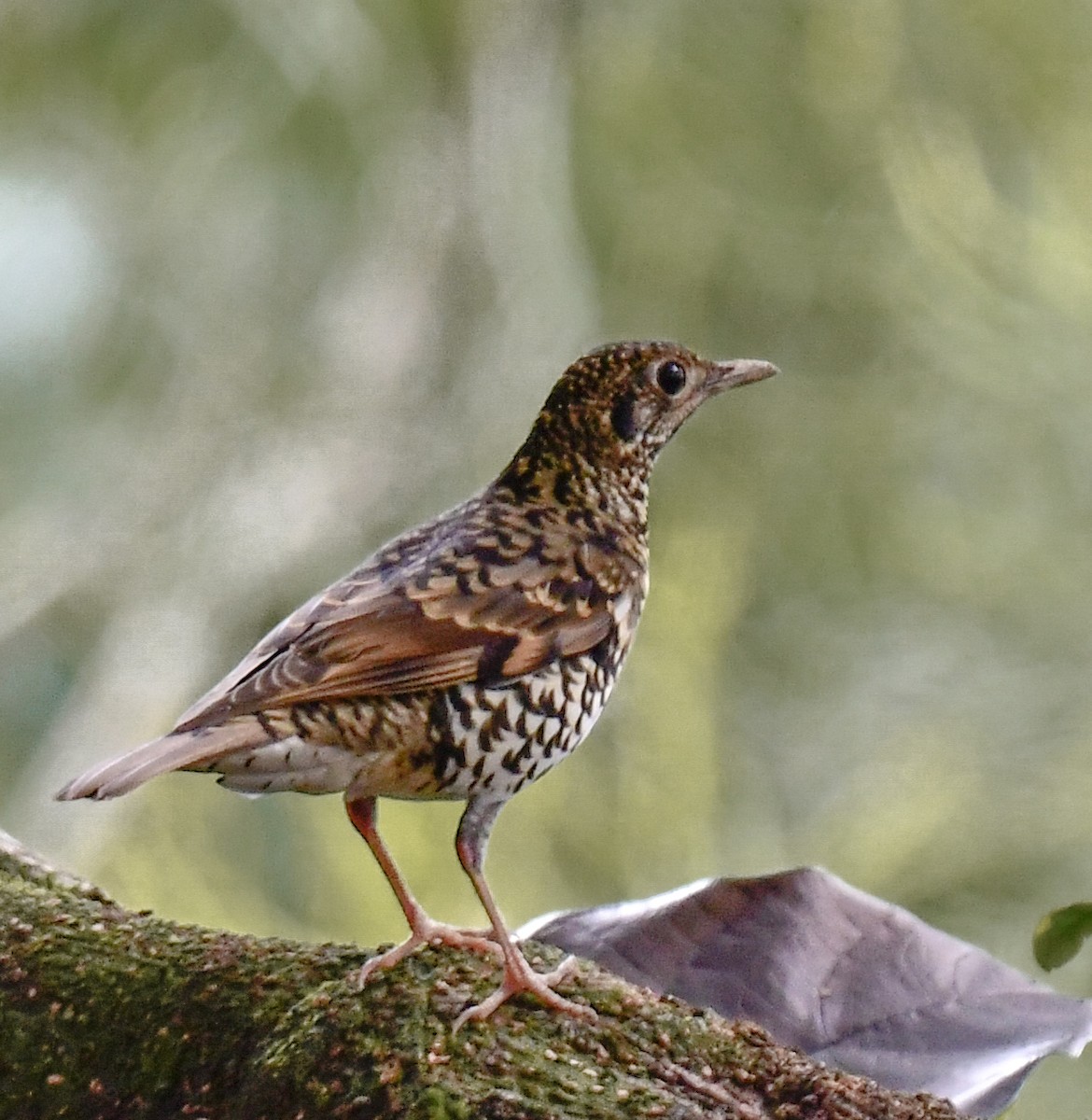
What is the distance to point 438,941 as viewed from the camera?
180cm

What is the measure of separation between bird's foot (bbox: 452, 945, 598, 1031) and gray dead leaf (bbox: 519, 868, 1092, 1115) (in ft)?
0.67

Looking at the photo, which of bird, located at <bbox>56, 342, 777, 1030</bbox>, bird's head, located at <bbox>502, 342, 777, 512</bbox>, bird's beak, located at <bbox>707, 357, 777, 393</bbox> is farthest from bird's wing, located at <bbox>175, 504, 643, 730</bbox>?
bird's beak, located at <bbox>707, 357, 777, 393</bbox>

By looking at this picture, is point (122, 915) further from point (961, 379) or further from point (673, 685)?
point (961, 379)

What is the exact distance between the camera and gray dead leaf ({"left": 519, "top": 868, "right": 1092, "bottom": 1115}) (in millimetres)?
1636

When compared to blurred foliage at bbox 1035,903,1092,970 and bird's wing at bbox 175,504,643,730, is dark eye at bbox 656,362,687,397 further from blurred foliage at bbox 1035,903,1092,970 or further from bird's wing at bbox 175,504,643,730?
blurred foliage at bbox 1035,903,1092,970

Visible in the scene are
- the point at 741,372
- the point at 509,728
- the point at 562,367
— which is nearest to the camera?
the point at 509,728

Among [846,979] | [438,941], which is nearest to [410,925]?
[438,941]

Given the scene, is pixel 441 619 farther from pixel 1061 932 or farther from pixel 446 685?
pixel 1061 932

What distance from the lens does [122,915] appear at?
1729mm

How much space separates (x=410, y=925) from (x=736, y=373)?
94cm

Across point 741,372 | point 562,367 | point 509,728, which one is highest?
point 562,367

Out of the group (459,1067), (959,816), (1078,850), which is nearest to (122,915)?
(459,1067)

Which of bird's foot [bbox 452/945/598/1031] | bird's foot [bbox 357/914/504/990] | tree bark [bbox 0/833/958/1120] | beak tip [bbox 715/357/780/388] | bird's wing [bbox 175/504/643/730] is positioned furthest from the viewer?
beak tip [bbox 715/357/780/388]

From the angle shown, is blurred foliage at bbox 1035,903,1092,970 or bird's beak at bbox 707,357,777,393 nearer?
blurred foliage at bbox 1035,903,1092,970
